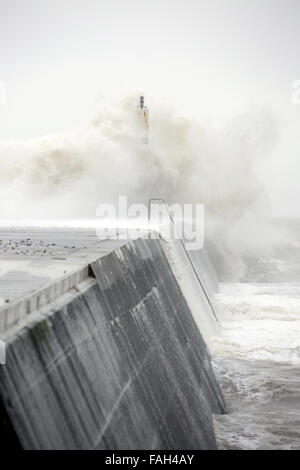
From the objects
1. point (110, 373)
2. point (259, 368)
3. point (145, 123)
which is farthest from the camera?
point (145, 123)

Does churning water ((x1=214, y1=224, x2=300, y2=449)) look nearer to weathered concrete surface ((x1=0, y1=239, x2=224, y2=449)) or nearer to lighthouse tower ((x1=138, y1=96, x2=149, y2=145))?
weathered concrete surface ((x1=0, y1=239, x2=224, y2=449))

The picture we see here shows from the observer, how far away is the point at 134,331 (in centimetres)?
952

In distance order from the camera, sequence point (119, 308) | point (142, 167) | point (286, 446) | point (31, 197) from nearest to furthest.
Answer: point (119, 308) → point (286, 446) → point (31, 197) → point (142, 167)

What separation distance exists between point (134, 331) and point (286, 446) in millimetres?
3947

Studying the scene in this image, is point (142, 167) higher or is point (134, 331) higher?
point (134, 331)

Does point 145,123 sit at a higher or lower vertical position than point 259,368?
higher

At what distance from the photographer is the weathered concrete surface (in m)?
5.67

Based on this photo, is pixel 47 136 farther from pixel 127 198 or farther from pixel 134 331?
pixel 134 331

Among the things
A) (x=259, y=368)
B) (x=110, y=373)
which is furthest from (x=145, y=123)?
(x=110, y=373)

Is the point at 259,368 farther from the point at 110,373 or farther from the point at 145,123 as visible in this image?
the point at 145,123

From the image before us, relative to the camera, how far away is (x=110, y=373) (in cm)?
755

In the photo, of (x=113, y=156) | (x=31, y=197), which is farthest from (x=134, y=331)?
(x=113, y=156)

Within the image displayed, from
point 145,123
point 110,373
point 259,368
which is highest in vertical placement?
point 110,373
